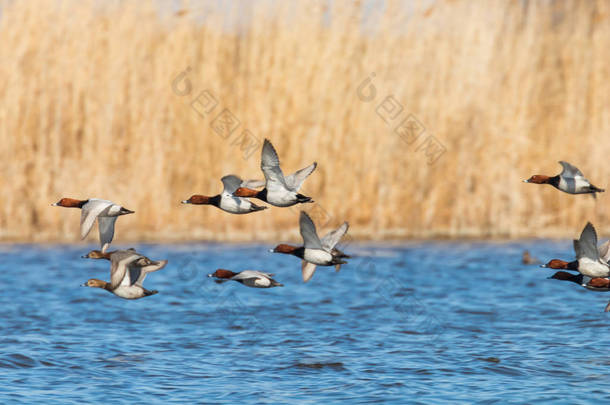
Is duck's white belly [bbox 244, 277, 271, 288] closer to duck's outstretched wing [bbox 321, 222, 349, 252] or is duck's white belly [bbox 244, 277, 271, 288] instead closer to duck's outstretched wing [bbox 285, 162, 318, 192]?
duck's outstretched wing [bbox 321, 222, 349, 252]

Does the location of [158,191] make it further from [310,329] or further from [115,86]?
[310,329]

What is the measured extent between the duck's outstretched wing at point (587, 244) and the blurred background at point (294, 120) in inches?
379

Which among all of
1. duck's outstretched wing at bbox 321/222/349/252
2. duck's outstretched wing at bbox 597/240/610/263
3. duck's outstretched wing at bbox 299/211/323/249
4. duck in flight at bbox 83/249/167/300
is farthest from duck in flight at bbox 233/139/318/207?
duck's outstretched wing at bbox 597/240/610/263

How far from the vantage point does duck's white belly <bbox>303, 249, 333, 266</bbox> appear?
26.1 feet

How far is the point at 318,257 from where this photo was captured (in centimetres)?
796

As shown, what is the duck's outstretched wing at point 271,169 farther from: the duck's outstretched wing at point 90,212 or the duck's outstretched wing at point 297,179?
the duck's outstretched wing at point 90,212

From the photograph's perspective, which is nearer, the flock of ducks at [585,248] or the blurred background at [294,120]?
the flock of ducks at [585,248]

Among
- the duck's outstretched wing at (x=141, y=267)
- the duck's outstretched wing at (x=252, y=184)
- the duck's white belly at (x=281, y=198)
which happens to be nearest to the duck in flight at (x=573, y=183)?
the duck's white belly at (x=281, y=198)

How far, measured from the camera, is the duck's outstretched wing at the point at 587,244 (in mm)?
8031

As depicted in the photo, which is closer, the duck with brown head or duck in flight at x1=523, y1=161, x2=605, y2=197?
duck in flight at x1=523, y1=161, x2=605, y2=197

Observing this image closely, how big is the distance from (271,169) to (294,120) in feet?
34.4

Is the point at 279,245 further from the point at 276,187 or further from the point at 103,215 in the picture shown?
the point at 103,215

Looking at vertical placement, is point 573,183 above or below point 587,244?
above

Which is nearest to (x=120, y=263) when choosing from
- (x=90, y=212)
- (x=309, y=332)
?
(x=90, y=212)
